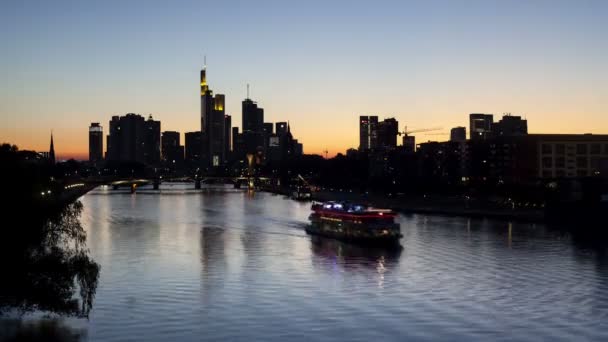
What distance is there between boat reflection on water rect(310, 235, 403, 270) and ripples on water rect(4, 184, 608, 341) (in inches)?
5.3

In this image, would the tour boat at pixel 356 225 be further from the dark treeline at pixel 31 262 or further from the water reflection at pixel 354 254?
the dark treeline at pixel 31 262

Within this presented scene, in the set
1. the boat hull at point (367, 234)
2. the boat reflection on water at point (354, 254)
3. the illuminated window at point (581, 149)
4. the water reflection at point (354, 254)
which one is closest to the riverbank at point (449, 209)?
the boat hull at point (367, 234)

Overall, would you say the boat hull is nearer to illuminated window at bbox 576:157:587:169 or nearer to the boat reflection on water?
the boat reflection on water

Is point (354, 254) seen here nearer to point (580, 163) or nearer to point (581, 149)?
point (580, 163)

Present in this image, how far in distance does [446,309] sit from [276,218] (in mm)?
66895

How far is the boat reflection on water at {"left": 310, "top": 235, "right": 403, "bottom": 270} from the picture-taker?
178 ft

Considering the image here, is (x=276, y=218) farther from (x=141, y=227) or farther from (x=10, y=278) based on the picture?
(x=10, y=278)

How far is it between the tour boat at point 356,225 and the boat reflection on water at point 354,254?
979 mm

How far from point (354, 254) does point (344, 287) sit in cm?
1657

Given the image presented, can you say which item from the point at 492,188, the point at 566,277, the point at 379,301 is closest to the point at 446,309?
Answer: the point at 379,301

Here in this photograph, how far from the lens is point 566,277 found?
48094mm

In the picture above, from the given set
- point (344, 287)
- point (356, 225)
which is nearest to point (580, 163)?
point (356, 225)

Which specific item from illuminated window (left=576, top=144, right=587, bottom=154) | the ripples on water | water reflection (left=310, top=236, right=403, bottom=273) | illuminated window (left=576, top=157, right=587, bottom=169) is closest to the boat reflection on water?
water reflection (left=310, top=236, right=403, bottom=273)

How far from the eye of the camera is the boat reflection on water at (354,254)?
2131 inches
